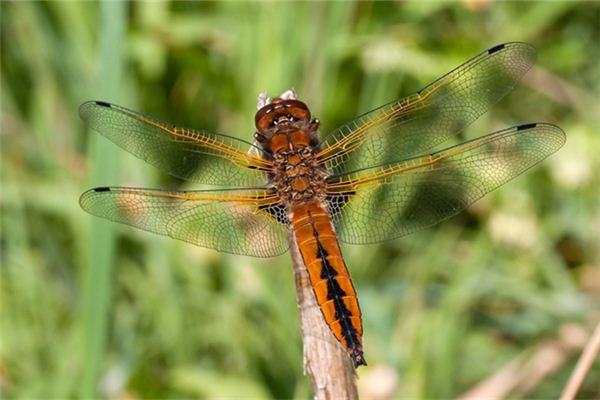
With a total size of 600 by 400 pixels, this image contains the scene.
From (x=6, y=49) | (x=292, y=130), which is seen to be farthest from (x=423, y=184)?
(x=6, y=49)

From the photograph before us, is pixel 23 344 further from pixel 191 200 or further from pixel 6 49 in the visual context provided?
pixel 6 49

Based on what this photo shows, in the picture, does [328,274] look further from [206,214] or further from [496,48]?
[496,48]

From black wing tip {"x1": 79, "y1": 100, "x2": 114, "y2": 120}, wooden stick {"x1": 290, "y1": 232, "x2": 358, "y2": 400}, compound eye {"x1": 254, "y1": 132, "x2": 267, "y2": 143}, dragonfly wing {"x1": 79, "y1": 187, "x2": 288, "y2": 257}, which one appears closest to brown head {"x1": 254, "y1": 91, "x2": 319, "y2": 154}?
A: compound eye {"x1": 254, "y1": 132, "x2": 267, "y2": 143}

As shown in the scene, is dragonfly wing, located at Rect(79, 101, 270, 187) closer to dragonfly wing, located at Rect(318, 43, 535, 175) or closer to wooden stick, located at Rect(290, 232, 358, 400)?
dragonfly wing, located at Rect(318, 43, 535, 175)

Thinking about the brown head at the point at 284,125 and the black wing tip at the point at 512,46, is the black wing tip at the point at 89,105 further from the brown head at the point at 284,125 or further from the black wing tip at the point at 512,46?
the black wing tip at the point at 512,46

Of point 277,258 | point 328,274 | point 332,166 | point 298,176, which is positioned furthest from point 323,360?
point 277,258

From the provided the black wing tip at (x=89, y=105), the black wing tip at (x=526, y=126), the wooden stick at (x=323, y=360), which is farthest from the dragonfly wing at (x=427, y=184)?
the black wing tip at (x=89, y=105)
